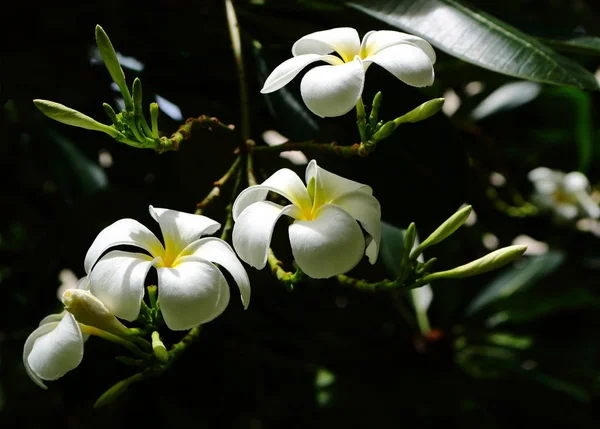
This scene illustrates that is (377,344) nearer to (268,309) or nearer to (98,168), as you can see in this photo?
(268,309)

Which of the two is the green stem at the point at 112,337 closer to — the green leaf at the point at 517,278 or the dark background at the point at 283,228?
A: the dark background at the point at 283,228

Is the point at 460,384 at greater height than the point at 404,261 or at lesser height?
lesser

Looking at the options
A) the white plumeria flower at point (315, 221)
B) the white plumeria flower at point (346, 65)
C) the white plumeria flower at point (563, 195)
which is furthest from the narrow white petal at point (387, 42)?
the white plumeria flower at point (563, 195)

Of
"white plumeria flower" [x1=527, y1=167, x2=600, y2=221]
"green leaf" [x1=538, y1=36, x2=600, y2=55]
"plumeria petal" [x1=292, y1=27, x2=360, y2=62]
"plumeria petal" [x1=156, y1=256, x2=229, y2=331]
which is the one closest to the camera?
"plumeria petal" [x1=156, y1=256, x2=229, y2=331]

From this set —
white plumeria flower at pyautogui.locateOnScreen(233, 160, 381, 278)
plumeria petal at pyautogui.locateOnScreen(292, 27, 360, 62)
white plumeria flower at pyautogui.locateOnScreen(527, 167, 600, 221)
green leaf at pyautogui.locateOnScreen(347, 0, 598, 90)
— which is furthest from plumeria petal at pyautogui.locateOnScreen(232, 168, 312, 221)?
white plumeria flower at pyautogui.locateOnScreen(527, 167, 600, 221)

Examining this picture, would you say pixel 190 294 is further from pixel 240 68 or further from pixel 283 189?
pixel 240 68

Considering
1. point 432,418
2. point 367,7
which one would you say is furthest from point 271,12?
point 432,418

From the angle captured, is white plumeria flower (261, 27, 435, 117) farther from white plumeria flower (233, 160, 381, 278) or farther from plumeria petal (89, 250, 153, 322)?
plumeria petal (89, 250, 153, 322)
